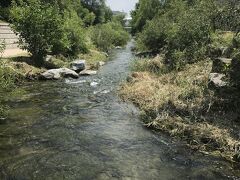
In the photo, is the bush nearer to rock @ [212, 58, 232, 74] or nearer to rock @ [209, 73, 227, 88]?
rock @ [212, 58, 232, 74]

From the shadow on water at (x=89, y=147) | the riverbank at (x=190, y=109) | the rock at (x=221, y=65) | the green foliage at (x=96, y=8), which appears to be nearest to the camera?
the shadow on water at (x=89, y=147)

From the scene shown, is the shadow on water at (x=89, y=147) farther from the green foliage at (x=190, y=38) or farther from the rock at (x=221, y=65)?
the green foliage at (x=190, y=38)

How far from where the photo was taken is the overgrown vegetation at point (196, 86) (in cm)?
1416

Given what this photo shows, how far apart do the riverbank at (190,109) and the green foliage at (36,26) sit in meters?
10.6

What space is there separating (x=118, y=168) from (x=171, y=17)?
3738cm

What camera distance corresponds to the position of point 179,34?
27.0 meters

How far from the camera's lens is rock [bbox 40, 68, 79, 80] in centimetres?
2733

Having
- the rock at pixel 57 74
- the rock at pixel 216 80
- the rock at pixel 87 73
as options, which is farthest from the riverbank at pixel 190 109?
the rock at pixel 87 73

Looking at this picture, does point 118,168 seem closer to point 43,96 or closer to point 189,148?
point 189,148

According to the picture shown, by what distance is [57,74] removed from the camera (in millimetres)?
28047

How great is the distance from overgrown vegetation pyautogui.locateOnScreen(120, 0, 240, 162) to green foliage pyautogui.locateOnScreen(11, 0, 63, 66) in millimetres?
8347

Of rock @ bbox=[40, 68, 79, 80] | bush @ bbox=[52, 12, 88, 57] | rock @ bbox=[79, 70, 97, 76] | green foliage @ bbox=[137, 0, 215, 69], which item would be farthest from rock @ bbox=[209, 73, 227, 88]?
bush @ bbox=[52, 12, 88, 57]

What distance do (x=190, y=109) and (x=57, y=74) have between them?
14863 millimetres

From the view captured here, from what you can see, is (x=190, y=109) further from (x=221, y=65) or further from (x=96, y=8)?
(x=96, y=8)
